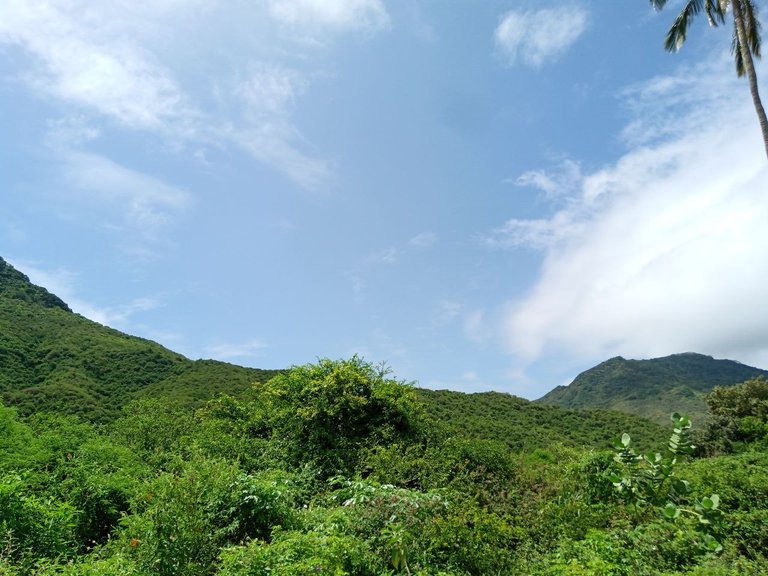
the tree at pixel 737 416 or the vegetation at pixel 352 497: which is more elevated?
the tree at pixel 737 416

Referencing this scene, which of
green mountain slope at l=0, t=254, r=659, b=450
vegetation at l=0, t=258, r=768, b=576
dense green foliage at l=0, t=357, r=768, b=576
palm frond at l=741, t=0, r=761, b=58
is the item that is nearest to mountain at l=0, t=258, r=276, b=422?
green mountain slope at l=0, t=254, r=659, b=450

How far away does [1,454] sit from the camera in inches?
453

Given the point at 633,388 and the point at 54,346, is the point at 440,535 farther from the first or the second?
the point at 633,388

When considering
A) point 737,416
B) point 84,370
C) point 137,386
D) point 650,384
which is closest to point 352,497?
point 737,416

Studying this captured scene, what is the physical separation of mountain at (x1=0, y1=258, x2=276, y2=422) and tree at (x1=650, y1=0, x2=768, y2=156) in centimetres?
3117

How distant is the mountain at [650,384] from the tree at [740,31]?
63598 millimetres

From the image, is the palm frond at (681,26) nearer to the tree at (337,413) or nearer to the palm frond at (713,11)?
the palm frond at (713,11)

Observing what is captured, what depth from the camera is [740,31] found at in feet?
40.2

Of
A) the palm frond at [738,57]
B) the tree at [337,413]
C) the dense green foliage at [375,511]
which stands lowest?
the dense green foliage at [375,511]

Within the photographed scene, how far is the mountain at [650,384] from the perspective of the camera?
75.9 m

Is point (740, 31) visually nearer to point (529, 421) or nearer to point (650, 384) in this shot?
point (529, 421)

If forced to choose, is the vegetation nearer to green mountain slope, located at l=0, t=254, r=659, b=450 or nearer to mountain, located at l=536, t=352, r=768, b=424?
green mountain slope, located at l=0, t=254, r=659, b=450

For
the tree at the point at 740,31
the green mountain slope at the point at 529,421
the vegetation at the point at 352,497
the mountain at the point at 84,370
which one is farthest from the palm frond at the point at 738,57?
the mountain at the point at 84,370

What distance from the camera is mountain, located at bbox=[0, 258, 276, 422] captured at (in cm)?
3180
